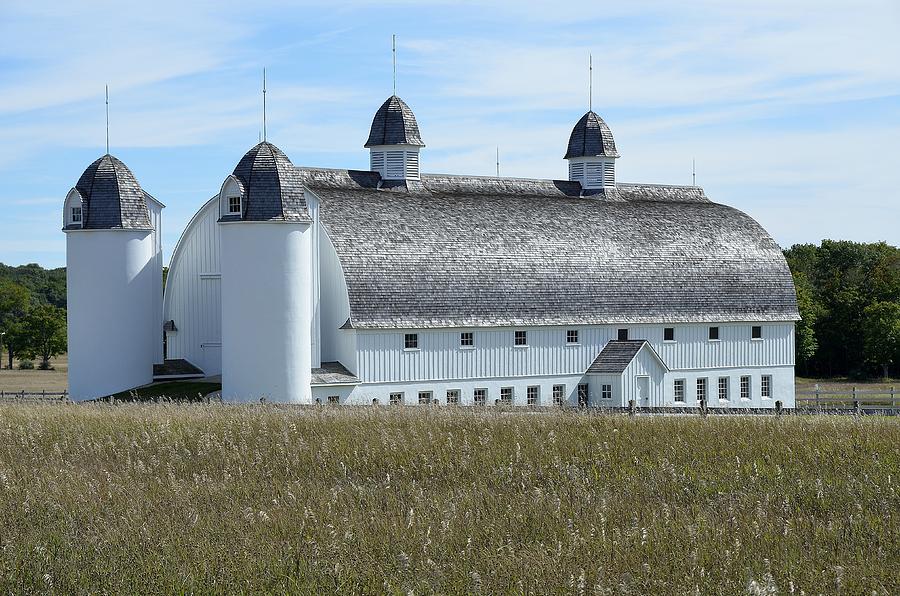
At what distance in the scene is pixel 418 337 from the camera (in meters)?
42.2

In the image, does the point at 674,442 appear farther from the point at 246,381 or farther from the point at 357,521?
the point at 246,381

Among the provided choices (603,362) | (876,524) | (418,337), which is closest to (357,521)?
(876,524)

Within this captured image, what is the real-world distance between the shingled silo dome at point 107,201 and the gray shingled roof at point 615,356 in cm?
1721

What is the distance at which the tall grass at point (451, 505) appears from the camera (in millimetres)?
11141

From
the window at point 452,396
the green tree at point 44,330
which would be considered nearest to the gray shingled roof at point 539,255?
the window at point 452,396

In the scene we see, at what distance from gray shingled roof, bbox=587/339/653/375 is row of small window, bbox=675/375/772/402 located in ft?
10.5

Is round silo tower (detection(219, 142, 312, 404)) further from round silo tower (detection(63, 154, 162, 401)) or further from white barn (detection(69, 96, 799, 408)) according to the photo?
round silo tower (detection(63, 154, 162, 401))

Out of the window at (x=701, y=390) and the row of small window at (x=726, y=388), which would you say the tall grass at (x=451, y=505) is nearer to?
the row of small window at (x=726, y=388)

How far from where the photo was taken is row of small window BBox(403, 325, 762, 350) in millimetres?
42094

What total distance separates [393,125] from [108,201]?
40.6 ft

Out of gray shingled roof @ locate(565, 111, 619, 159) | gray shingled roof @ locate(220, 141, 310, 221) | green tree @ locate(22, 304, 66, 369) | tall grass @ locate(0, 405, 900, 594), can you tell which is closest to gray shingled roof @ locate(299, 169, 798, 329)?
gray shingled roof @ locate(565, 111, 619, 159)

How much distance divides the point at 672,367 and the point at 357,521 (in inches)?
1450

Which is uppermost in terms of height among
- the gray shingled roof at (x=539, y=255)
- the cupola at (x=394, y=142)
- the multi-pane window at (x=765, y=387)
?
the cupola at (x=394, y=142)

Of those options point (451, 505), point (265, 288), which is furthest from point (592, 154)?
point (451, 505)
